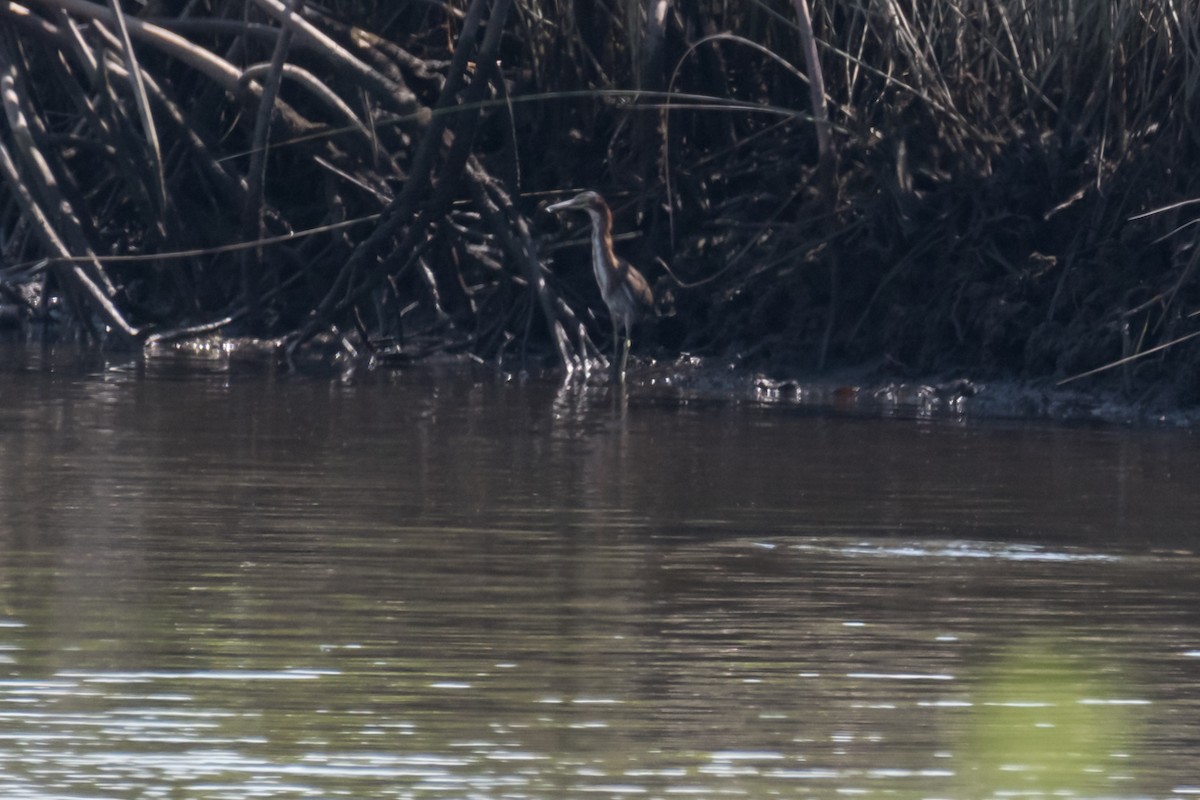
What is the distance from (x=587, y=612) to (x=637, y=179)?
824cm

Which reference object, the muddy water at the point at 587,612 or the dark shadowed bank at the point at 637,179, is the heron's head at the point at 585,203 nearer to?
the dark shadowed bank at the point at 637,179

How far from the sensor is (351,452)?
360 inches

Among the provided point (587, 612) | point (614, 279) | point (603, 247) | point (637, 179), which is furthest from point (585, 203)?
point (587, 612)

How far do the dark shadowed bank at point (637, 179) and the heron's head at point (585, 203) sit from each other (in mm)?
257

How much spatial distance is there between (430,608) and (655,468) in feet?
10.3

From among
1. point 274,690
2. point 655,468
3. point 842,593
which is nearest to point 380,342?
point 655,468

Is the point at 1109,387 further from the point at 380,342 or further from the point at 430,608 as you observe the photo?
the point at 430,608

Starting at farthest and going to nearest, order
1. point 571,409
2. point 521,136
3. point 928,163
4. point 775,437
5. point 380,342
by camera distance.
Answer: point 521,136
point 380,342
point 928,163
point 571,409
point 775,437

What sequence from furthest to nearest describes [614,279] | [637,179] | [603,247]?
[637,179] → [603,247] → [614,279]

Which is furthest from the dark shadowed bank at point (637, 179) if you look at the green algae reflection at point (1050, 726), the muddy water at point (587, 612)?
the green algae reflection at point (1050, 726)

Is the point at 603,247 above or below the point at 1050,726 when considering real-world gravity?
above

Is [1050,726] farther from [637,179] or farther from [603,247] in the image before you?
[637,179]

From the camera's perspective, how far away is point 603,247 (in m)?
13.2

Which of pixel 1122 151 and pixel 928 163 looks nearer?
pixel 1122 151
